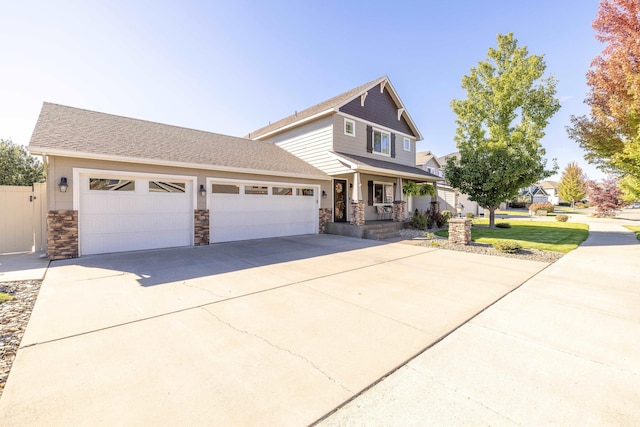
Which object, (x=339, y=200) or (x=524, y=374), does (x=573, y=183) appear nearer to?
(x=339, y=200)

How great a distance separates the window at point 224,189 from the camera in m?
10.4

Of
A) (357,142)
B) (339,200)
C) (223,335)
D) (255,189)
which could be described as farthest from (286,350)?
(357,142)

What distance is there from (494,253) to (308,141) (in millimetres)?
10672

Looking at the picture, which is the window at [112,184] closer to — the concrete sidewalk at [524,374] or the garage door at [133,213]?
the garage door at [133,213]

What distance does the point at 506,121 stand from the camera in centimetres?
1487

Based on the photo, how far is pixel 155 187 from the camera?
9102mm

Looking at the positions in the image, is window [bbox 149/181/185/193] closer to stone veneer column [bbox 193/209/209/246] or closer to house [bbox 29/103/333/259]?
house [bbox 29/103/333/259]

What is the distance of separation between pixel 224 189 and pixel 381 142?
10398 millimetres

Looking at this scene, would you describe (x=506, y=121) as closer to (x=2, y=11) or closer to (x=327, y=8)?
(x=327, y=8)

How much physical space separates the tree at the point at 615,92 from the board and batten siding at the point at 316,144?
10.3m

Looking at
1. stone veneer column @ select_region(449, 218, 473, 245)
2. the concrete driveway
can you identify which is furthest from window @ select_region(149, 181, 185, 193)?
stone veneer column @ select_region(449, 218, 473, 245)

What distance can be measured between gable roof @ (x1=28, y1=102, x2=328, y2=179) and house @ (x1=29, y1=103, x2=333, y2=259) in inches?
1.2

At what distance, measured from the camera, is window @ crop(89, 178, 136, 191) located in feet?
26.5

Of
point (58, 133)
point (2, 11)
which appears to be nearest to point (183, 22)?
point (2, 11)
